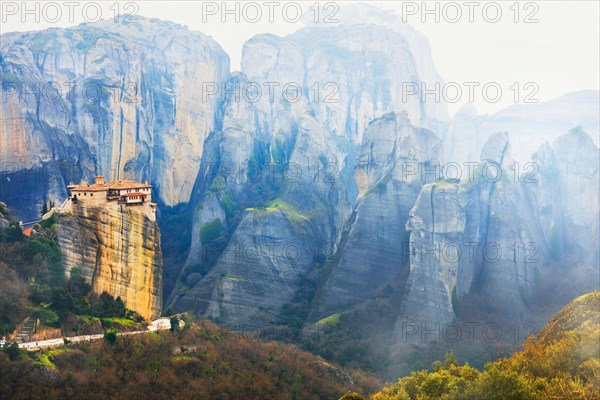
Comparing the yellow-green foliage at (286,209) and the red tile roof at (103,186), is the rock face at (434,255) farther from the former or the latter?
the red tile roof at (103,186)

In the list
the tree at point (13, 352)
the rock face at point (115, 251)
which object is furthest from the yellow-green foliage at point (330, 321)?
the tree at point (13, 352)

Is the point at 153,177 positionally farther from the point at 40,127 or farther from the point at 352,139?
the point at 352,139

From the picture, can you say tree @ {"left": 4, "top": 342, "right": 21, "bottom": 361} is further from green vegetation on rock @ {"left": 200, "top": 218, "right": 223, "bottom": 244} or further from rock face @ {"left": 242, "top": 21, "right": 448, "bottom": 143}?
rock face @ {"left": 242, "top": 21, "right": 448, "bottom": 143}

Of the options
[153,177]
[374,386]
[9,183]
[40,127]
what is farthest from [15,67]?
[374,386]

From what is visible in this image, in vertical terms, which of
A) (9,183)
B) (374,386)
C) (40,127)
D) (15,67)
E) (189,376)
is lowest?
(374,386)

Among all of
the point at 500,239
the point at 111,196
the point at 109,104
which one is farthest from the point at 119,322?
the point at 109,104

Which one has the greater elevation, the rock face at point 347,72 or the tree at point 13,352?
A: the rock face at point 347,72
